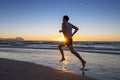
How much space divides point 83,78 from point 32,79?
155 centimetres

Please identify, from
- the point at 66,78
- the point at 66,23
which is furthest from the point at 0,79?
the point at 66,23

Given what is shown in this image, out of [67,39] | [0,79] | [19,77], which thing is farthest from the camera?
[67,39]

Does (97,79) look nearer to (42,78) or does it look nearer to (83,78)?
(83,78)

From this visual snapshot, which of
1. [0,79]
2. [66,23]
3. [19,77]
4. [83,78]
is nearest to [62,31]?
[66,23]

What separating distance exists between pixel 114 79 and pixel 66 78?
1492 mm

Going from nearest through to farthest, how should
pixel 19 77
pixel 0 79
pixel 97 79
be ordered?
1. pixel 0 79
2. pixel 19 77
3. pixel 97 79

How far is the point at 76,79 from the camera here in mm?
6656

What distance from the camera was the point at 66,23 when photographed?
9055mm

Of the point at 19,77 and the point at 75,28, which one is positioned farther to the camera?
the point at 75,28

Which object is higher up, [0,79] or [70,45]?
[70,45]

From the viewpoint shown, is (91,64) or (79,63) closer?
(91,64)

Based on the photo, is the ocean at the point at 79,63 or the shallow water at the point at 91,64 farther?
the ocean at the point at 79,63

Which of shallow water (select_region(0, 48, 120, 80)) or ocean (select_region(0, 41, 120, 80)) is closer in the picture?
shallow water (select_region(0, 48, 120, 80))

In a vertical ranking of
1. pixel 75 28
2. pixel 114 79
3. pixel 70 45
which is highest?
pixel 75 28
